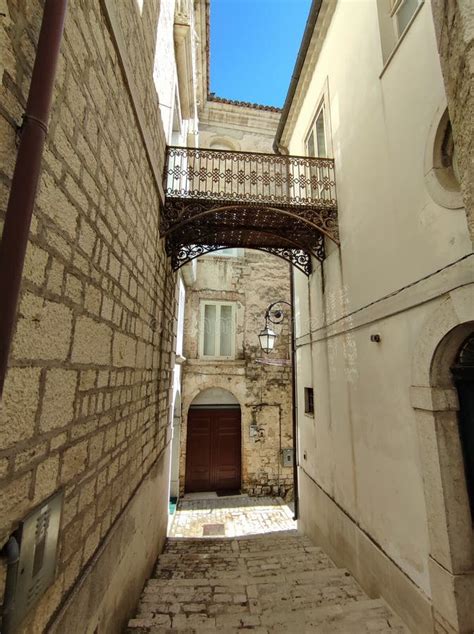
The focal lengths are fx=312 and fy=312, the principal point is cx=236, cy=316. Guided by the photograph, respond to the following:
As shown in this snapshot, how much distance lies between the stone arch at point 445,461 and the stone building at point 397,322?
1cm

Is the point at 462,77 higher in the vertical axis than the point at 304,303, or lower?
lower

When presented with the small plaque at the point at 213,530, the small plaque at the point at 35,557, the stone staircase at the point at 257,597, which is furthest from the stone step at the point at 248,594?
the small plaque at the point at 213,530

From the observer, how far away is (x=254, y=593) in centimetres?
351

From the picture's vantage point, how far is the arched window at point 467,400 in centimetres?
266

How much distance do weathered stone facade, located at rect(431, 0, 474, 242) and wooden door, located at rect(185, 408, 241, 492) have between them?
954cm

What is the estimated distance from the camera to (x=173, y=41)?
5508 mm

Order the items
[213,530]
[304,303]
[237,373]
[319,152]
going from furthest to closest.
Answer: [237,373] → [213,530] → [304,303] → [319,152]

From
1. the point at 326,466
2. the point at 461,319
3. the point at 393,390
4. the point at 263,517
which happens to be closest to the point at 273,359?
the point at 263,517

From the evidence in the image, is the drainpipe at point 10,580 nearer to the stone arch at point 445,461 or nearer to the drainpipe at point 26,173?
the drainpipe at point 26,173

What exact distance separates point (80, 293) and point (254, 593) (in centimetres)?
381

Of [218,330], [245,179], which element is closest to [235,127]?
[218,330]

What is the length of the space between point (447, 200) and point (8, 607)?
12.1ft

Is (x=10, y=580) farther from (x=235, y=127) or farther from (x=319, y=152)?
(x=235, y=127)

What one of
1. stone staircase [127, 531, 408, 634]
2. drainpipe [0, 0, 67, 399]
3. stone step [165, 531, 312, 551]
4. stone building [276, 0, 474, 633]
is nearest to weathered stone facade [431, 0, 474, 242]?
stone building [276, 0, 474, 633]
